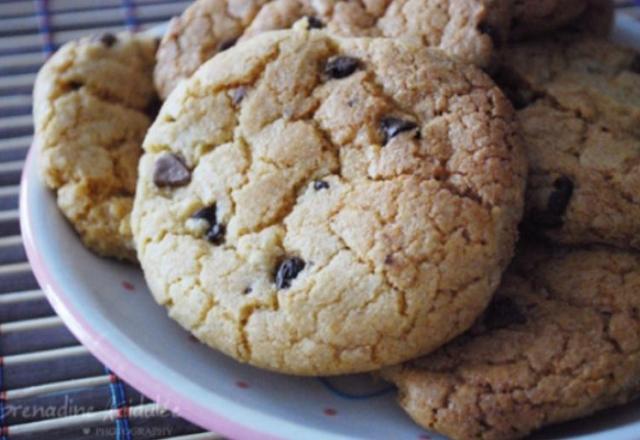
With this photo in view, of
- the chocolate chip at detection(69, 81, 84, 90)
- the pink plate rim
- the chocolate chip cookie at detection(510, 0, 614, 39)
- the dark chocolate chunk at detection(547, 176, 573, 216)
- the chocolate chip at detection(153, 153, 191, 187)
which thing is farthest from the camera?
the chocolate chip at detection(69, 81, 84, 90)

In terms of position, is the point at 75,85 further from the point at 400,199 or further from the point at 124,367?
the point at 400,199

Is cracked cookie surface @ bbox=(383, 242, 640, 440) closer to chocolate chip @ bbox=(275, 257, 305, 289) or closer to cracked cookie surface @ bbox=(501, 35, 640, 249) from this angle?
cracked cookie surface @ bbox=(501, 35, 640, 249)

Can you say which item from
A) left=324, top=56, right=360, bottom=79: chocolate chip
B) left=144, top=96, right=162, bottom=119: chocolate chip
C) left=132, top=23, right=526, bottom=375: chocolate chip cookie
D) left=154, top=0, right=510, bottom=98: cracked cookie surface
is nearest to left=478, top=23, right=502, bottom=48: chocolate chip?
left=154, top=0, right=510, bottom=98: cracked cookie surface

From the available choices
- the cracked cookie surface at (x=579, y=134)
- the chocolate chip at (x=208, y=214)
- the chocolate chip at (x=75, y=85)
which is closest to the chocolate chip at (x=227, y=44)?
the chocolate chip at (x=75, y=85)

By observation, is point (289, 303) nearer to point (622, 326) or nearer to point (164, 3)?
point (622, 326)

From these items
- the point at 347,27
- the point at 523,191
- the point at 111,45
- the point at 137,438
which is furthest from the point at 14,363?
the point at 523,191
